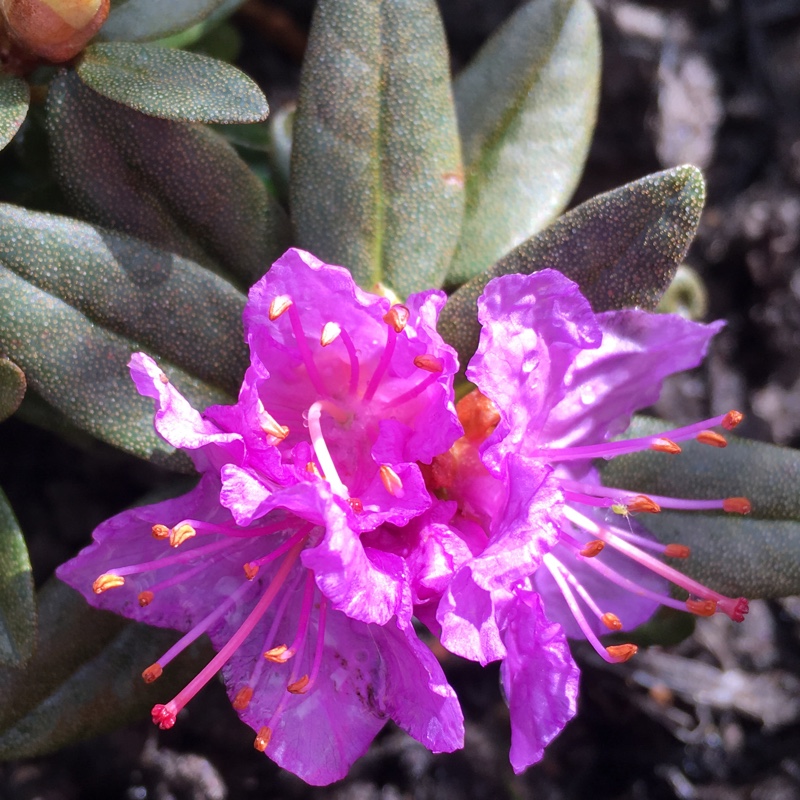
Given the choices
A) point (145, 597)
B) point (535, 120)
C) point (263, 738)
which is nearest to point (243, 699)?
point (263, 738)

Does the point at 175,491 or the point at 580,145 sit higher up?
the point at 580,145

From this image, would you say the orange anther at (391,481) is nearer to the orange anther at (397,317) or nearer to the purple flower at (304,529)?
the purple flower at (304,529)

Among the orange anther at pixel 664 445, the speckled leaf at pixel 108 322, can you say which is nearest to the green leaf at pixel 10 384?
the speckled leaf at pixel 108 322

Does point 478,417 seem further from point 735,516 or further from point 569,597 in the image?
point 735,516

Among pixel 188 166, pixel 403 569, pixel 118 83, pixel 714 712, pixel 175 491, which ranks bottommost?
pixel 714 712

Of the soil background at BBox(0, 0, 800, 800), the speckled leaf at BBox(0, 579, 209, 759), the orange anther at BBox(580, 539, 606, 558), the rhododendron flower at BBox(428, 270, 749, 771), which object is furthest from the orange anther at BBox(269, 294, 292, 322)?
the soil background at BBox(0, 0, 800, 800)

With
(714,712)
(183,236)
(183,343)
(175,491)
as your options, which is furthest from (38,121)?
(714,712)

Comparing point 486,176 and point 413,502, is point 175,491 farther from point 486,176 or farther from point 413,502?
point 486,176

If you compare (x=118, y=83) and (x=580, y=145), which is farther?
(x=580, y=145)
